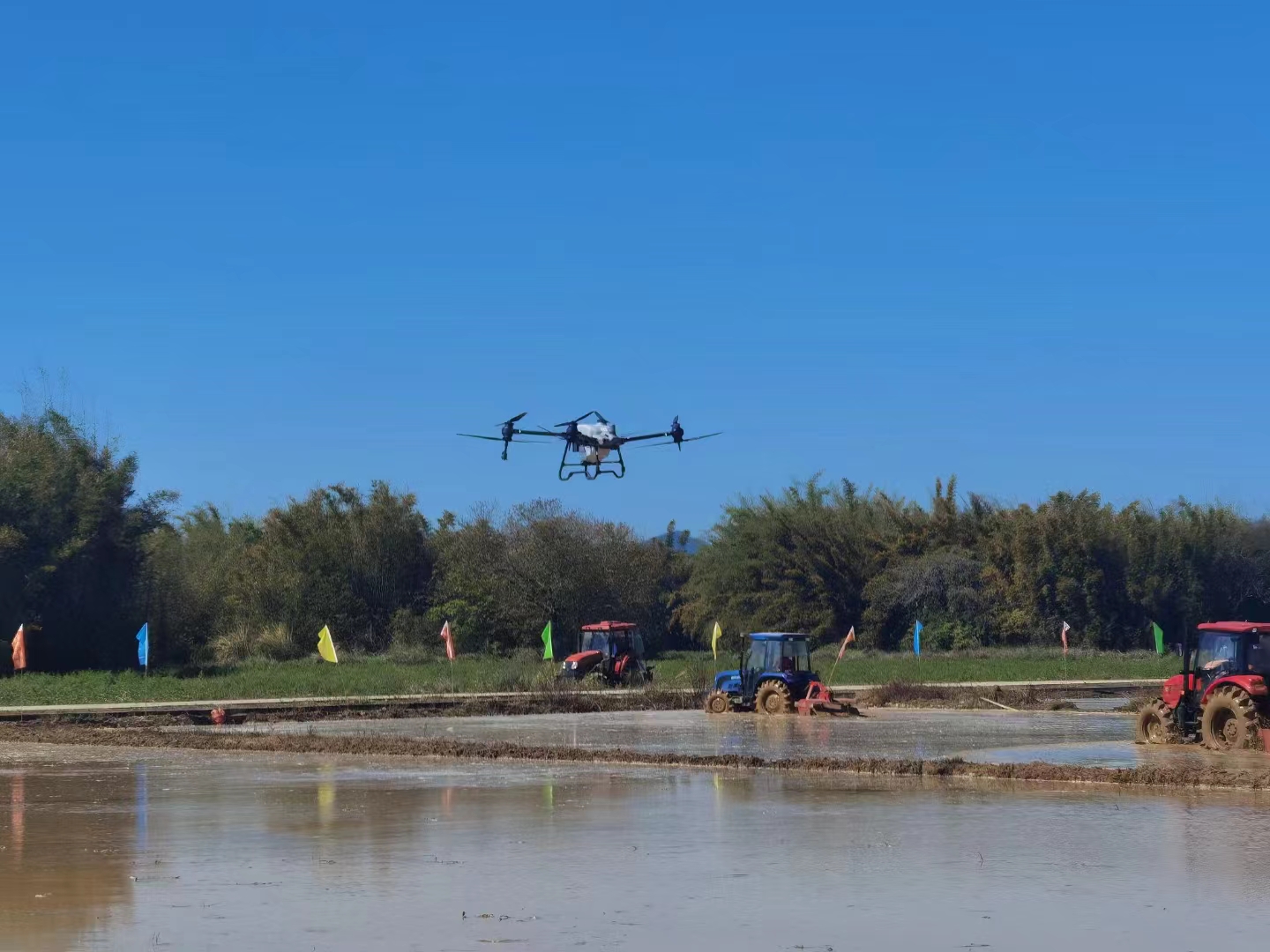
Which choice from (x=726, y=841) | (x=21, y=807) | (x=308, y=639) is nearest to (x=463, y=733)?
(x=21, y=807)

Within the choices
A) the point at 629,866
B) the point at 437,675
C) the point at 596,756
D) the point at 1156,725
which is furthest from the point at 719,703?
the point at 629,866

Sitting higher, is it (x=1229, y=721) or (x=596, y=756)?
(x=1229, y=721)

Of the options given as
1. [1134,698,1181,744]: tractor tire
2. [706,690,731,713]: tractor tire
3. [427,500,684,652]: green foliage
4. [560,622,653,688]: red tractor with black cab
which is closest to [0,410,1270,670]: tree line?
[427,500,684,652]: green foliage

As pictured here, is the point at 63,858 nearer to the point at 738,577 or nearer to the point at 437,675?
the point at 437,675

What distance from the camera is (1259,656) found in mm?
22047

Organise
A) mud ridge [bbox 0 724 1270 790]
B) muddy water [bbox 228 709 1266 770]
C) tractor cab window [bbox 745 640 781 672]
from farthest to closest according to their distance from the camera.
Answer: tractor cab window [bbox 745 640 781 672] < muddy water [bbox 228 709 1266 770] < mud ridge [bbox 0 724 1270 790]

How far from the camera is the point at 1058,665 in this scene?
172 ft

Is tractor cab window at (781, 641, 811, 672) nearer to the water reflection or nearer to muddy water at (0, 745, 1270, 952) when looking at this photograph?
muddy water at (0, 745, 1270, 952)

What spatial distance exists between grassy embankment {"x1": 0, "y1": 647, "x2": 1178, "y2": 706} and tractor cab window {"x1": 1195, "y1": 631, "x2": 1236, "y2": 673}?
55.7 ft

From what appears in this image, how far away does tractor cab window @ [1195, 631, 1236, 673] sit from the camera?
2231 cm

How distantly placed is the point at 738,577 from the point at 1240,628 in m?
46.8

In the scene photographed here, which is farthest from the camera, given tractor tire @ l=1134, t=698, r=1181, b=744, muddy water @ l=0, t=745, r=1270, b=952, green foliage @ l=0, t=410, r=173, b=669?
green foliage @ l=0, t=410, r=173, b=669

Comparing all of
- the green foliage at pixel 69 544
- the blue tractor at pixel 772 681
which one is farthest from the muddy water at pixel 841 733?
the green foliage at pixel 69 544

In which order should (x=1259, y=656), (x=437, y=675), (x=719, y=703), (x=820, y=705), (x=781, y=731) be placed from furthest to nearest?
(x=437, y=675) → (x=719, y=703) → (x=820, y=705) → (x=781, y=731) → (x=1259, y=656)
